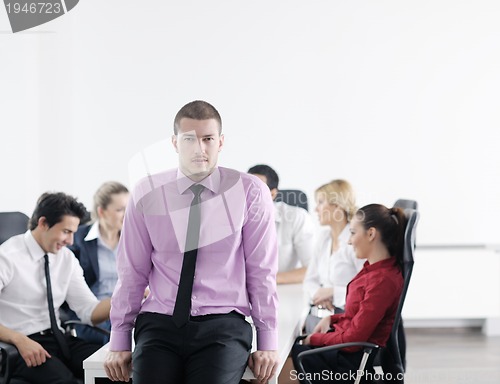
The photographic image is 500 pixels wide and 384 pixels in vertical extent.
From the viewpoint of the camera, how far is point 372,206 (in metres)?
2.98

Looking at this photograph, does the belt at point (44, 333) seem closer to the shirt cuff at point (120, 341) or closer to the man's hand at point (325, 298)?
the shirt cuff at point (120, 341)

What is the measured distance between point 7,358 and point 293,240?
Result: 1.82 meters

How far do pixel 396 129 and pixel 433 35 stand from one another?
70 centimetres

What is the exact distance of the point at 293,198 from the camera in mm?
4281

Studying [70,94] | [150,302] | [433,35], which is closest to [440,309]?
[433,35]

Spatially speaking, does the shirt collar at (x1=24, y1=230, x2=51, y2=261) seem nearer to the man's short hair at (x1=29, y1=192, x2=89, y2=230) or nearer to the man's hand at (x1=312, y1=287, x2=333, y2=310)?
the man's short hair at (x1=29, y1=192, x2=89, y2=230)

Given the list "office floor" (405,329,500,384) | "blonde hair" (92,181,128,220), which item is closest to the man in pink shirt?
"blonde hair" (92,181,128,220)

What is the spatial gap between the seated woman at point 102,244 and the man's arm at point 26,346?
0.87 metres

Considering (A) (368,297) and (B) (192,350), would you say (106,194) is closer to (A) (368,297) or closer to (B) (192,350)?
(A) (368,297)

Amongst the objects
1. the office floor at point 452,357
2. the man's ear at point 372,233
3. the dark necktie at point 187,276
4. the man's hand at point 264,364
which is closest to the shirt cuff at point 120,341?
the dark necktie at point 187,276

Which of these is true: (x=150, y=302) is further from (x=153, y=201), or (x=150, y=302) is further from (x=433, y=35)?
(x=433, y=35)

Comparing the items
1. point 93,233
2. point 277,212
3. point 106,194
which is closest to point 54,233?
point 93,233

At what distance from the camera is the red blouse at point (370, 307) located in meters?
2.72

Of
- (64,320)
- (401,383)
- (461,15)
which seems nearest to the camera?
(401,383)
